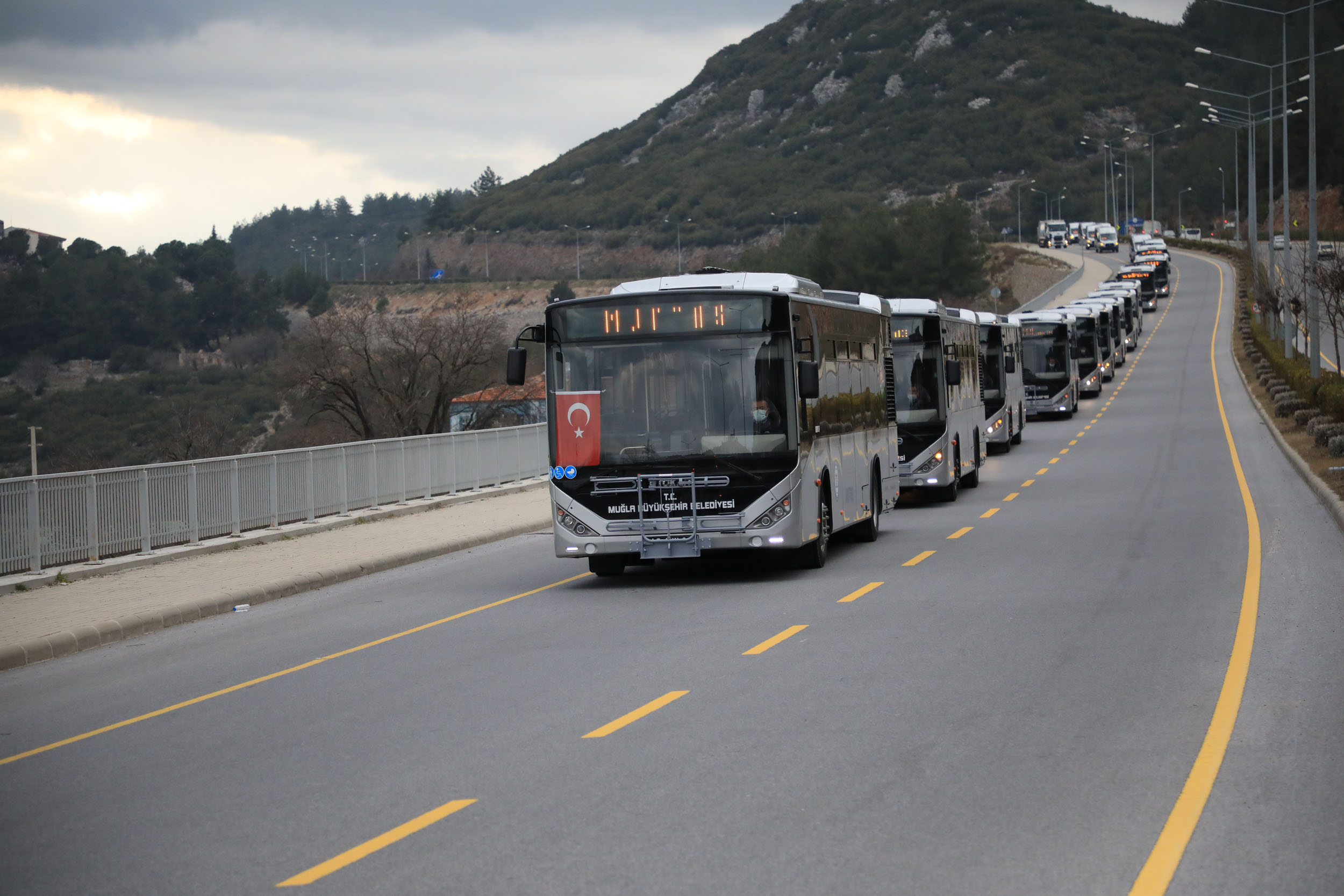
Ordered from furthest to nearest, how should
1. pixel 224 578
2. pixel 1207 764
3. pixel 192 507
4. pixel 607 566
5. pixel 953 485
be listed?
pixel 953 485 → pixel 192 507 → pixel 224 578 → pixel 607 566 → pixel 1207 764

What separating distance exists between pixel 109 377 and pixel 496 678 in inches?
4086

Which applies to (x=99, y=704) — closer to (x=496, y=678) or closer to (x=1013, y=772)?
(x=496, y=678)

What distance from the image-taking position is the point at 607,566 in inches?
721

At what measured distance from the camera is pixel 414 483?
2888cm

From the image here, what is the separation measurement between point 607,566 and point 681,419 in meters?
2.59

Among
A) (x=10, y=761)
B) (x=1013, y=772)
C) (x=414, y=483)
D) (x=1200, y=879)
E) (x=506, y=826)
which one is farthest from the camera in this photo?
(x=414, y=483)

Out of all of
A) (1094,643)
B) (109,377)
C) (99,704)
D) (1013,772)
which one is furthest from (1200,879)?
(109,377)

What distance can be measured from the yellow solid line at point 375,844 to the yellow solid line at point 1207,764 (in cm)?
311

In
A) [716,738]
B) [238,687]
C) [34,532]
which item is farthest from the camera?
[34,532]

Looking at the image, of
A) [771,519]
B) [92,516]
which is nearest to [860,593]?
[771,519]

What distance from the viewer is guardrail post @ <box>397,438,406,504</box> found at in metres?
28.2

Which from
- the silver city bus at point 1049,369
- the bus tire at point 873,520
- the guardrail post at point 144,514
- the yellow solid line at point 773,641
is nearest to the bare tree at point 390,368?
the silver city bus at point 1049,369

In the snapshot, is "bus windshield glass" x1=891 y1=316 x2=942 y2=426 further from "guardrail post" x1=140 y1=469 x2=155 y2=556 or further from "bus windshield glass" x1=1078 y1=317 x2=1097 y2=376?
"bus windshield glass" x1=1078 y1=317 x2=1097 y2=376

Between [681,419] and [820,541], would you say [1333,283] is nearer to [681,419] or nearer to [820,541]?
[820,541]
